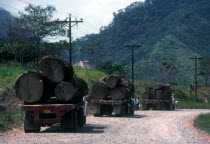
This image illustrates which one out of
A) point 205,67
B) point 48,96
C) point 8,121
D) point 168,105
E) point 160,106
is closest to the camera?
point 48,96

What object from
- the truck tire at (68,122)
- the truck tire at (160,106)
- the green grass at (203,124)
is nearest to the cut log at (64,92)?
the truck tire at (68,122)

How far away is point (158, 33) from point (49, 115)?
14111 centimetres

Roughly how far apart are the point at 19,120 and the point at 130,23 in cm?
15141

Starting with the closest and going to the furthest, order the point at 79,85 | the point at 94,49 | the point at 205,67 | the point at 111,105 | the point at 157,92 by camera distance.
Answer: the point at 79,85 < the point at 111,105 < the point at 157,92 < the point at 94,49 < the point at 205,67

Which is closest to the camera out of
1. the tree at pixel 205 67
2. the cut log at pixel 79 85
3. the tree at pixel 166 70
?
the cut log at pixel 79 85

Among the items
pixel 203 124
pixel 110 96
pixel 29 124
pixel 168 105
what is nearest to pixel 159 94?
pixel 168 105

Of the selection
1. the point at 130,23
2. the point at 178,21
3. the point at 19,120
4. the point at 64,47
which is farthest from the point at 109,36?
the point at 19,120

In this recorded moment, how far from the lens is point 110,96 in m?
32.8

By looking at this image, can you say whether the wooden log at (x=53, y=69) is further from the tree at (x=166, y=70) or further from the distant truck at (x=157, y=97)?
the tree at (x=166, y=70)

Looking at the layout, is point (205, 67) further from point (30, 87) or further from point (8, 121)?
point (30, 87)

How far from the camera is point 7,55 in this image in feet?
190

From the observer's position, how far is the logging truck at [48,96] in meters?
18.9

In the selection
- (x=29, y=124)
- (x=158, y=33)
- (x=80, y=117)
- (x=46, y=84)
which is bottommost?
(x=29, y=124)

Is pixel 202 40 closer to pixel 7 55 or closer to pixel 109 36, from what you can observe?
pixel 109 36
